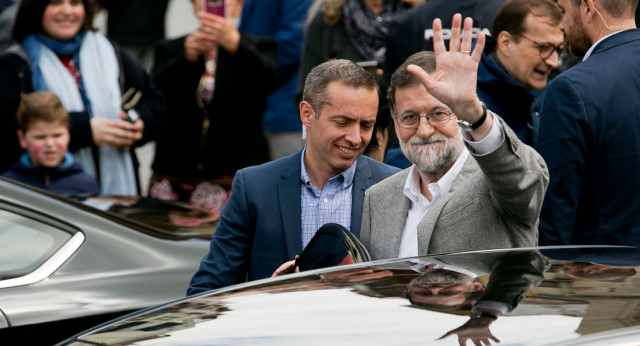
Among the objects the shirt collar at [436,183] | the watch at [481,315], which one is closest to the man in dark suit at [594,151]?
the shirt collar at [436,183]

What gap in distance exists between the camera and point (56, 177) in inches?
258

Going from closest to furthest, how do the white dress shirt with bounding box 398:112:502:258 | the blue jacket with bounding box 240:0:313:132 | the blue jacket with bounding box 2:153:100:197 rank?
the white dress shirt with bounding box 398:112:502:258 → the blue jacket with bounding box 2:153:100:197 → the blue jacket with bounding box 240:0:313:132

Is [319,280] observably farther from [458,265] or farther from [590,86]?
[590,86]

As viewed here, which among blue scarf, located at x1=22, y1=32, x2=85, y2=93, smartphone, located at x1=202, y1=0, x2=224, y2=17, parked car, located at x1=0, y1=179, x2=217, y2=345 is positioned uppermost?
smartphone, located at x1=202, y1=0, x2=224, y2=17

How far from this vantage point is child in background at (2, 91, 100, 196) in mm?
6520

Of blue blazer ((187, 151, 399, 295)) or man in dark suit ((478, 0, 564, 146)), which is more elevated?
man in dark suit ((478, 0, 564, 146))

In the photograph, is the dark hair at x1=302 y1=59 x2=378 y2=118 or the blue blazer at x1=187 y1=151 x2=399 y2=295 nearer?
the blue blazer at x1=187 y1=151 x2=399 y2=295

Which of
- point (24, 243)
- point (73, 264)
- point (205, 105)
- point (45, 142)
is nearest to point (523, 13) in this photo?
point (73, 264)

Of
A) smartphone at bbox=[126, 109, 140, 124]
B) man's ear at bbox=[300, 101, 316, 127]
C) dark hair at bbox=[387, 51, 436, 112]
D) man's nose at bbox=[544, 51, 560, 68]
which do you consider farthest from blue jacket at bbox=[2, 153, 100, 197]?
dark hair at bbox=[387, 51, 436, 112]

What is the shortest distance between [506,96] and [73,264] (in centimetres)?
200

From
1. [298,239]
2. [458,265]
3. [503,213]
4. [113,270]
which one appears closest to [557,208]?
[503,213]

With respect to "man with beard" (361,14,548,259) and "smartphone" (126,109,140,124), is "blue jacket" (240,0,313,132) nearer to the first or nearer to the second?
"smartphone" (126,109,140,124)

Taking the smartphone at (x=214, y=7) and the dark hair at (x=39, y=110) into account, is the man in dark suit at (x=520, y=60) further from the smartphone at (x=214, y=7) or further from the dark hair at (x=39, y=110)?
the dark hair at (x=39, y=110)

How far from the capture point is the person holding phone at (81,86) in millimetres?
6988
